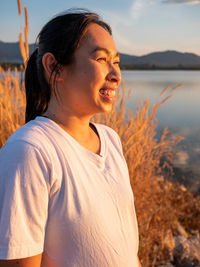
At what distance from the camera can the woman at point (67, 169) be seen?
24.0 inches

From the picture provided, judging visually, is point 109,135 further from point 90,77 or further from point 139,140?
point 139,140

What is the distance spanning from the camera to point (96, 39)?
817mm

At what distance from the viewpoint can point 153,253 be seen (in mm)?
2201

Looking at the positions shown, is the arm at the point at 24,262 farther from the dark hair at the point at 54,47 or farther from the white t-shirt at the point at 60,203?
the dark hair at the point at 54,47

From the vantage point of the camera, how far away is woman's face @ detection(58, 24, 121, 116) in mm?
791

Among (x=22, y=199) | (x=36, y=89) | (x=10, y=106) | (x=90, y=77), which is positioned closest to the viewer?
(x=22, y=199)

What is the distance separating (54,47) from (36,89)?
19cm

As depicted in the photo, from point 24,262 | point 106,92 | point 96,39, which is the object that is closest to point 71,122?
point 106,92

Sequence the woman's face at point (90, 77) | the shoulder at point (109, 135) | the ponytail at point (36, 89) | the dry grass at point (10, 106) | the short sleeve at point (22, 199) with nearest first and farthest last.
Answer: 1. the short sleeve at point (22, 199)
2. the woman's face at point (90, 77)
3. the ponytail at point (36, 89)
4. the shoulder at point (109, 135)
5. the dry grass at point (10, 106)

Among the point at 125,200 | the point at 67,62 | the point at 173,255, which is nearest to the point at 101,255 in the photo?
the point at 125,200

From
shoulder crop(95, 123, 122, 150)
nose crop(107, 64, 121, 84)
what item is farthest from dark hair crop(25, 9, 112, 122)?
shoulder crop(95, 123, 122, 150)

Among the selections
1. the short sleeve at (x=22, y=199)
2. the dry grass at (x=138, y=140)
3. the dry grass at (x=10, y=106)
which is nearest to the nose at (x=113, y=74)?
the short sleeve at (x=22, y=199)

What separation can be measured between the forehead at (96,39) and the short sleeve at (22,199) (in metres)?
0.37

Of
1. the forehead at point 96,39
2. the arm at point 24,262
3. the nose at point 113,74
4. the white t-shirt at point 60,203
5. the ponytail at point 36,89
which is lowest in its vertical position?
the arm at point 24,262
